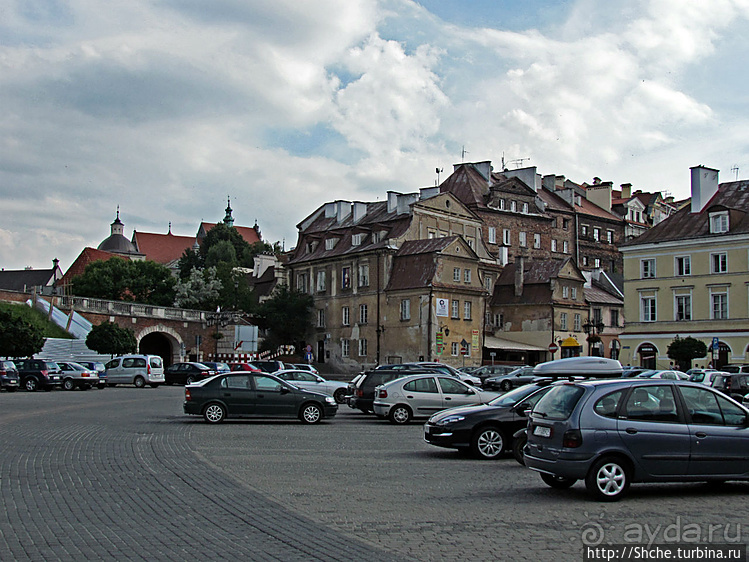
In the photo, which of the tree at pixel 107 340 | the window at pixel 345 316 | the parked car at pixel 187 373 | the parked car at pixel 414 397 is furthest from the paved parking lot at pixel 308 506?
the window at pixel 345 316

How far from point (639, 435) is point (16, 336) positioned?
4490 cm

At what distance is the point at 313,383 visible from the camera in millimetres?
34250

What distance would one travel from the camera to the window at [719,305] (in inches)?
2338

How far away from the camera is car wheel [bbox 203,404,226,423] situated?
24844 mm

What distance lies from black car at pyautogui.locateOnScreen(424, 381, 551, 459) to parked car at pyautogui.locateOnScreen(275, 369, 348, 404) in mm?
16651

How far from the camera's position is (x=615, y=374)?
711 inches

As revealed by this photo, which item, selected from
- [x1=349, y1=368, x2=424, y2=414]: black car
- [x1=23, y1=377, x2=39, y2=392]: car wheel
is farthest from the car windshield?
[x1=23, y1=377, x2=39, y2=392]: car wheel

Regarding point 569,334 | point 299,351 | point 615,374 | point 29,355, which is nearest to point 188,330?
point 299,351

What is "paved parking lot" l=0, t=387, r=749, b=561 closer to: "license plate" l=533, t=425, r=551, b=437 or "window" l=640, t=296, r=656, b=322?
"license plate" l=533, t=425, r=551, b=437

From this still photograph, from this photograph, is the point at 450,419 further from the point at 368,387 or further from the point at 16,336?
the point at 16,336

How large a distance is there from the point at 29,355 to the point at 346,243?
105 feet

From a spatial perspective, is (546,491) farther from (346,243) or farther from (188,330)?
(188,330)

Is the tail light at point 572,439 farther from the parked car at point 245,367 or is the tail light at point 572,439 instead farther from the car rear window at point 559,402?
the parked car at point 245,367

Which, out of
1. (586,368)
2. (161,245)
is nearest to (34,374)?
(586,368)
